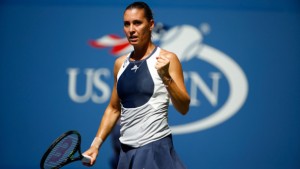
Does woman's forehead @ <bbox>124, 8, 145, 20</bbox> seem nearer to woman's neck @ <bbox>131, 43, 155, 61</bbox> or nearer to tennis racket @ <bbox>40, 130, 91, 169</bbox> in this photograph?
woman's neck @ <bbox>131, 43, 155, 61</bbox>

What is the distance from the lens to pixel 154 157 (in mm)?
3062

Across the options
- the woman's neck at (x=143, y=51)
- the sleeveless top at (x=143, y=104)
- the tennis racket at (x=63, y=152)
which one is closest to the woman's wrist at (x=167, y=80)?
the sleeveless top at (x=143, y=104)

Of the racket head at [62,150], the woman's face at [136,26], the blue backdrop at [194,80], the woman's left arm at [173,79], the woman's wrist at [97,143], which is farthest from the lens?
the blue backdrop at [194,80]

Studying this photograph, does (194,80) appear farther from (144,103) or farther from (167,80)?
(167,80)

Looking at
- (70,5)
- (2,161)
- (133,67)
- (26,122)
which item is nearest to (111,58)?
(70,5)

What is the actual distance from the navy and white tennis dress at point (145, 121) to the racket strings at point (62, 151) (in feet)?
0.95

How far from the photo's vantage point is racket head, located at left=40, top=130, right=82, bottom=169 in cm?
303

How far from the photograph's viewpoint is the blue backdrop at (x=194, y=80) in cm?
553

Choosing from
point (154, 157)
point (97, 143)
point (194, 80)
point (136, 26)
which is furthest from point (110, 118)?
point (194, 80)

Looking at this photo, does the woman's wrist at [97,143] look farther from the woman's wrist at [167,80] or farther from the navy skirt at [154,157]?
the woman's wrist at [167,80]

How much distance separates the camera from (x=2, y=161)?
5738 millimetres

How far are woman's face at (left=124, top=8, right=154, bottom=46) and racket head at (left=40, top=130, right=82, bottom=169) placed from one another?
63 cm

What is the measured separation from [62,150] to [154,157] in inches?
20.9

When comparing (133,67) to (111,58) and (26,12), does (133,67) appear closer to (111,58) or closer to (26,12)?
(111,58)
